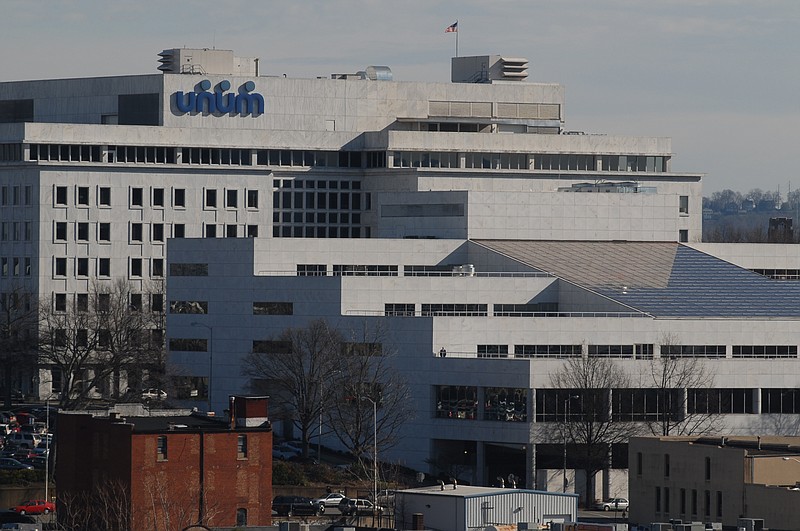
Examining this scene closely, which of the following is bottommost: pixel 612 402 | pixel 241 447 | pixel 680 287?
pixel 241 447

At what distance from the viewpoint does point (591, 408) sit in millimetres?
166625

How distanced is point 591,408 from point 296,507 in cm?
2972

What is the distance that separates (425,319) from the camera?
6914 inches

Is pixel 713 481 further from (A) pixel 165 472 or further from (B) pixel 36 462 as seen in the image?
(B) pixel 36 462

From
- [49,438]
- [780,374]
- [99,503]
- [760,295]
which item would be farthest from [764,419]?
[99,503]

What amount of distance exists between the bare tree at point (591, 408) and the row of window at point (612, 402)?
70 mm

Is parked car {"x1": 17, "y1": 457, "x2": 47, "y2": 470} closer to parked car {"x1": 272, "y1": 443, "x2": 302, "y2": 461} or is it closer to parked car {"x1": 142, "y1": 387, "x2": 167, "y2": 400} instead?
parked car {"x1": 272, "y1": 443, "x2": 302, "y2": 461}

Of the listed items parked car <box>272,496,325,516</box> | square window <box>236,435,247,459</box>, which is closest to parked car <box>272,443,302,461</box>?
parked car <box>272,496,325,516</box>

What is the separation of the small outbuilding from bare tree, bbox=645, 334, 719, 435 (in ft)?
170

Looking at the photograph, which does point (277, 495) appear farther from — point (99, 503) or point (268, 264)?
point (268, 264)

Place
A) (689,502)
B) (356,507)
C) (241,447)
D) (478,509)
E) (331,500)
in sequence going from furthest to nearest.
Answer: (331,500) → (356,507) → (241,447) → (689,502) → (478,509)

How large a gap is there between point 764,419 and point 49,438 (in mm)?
51602

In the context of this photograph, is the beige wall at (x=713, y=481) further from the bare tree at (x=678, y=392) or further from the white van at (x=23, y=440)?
the white van at (x=23, y=440)

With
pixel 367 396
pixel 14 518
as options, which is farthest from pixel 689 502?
pixel 367 396
